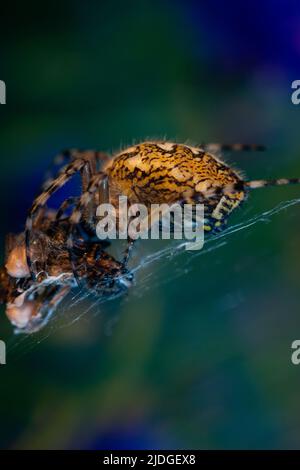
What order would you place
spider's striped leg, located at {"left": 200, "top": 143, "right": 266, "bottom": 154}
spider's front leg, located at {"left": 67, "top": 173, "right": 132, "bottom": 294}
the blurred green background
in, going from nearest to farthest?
spider's front leg, located at {"left": 67, "top": 173, "right": 132, "bottom": 294} → spider's striped leg, located at {"left": 200, "top": 143, "right": 266, "bottom": 154} → the blurred green background

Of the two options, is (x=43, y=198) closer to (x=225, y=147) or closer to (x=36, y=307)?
(x=36, y=307)

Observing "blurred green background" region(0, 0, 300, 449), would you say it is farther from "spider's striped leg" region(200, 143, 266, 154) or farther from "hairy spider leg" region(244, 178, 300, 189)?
"hairy spider leg" region(244, 178, 300, 189)

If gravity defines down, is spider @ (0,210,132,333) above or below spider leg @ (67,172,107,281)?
below

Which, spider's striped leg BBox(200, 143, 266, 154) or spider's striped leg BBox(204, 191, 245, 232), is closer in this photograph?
spider's striped leg BBox(204, 191, 245, 232)

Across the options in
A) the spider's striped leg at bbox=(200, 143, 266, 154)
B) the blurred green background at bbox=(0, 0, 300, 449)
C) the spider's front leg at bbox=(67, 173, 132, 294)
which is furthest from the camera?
the blurred green background at bbox=(0, 0, 300, 449)

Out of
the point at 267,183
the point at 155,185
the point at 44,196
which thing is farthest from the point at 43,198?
the point at 267,183

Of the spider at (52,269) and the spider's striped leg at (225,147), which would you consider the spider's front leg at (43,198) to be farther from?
the spider's striped leg at (225,147)

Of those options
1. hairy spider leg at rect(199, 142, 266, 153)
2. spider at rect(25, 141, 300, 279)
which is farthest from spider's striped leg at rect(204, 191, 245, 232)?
hairy spider leg at rect(199, 142, 266, 153)

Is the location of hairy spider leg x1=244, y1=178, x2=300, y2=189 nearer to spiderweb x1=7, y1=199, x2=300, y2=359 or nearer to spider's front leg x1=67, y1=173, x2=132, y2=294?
spiderweb x1=7, y1=199, x2=300, y2=359
